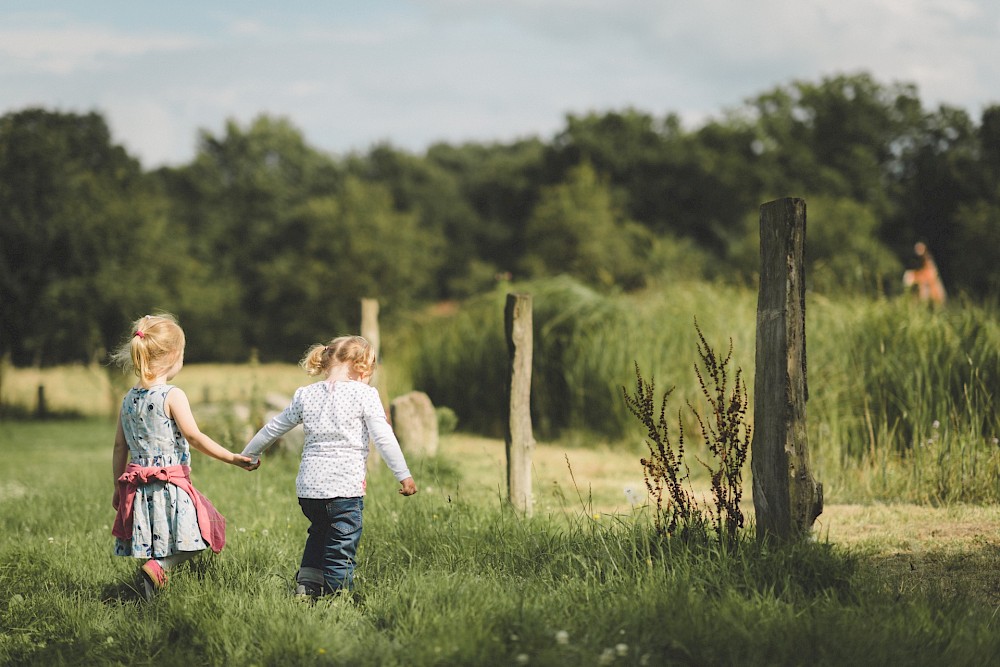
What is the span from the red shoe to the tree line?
2199 cm

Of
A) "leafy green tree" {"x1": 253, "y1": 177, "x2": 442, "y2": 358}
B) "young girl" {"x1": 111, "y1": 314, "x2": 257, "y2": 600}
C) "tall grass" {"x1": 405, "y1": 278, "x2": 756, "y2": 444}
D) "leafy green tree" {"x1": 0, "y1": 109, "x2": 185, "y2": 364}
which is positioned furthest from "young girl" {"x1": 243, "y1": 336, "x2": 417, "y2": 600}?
"leafy green tree" {"x1": 253, "y1": 177, "x2": 442, "y2": 358}

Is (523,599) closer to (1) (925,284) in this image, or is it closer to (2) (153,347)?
(2) (153,347)

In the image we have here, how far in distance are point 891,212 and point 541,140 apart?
1026 inches

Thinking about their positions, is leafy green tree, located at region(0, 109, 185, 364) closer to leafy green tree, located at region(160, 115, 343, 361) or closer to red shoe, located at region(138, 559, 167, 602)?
leafy green tree, located at region(160, 115, 343, 361)

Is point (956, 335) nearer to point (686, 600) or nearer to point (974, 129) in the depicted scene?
point (686, 600)

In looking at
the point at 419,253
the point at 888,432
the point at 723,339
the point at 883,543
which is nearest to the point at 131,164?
the point at 419,253

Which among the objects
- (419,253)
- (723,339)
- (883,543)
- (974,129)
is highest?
(974,129)

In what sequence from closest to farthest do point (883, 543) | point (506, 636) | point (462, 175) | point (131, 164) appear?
A: point (506, 636)
point (883, 543)
point (131, 164)
point (462, 175)

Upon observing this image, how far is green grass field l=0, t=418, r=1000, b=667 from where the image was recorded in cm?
359

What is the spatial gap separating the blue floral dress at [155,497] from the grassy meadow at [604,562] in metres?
0.25

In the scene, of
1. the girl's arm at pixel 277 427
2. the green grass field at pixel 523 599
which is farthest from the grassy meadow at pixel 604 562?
the girl's arm at pixel 277 427

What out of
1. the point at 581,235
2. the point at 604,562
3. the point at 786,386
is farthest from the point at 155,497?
the point at 581,235

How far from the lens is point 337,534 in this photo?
4598 millimetres

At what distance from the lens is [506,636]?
372 cm
